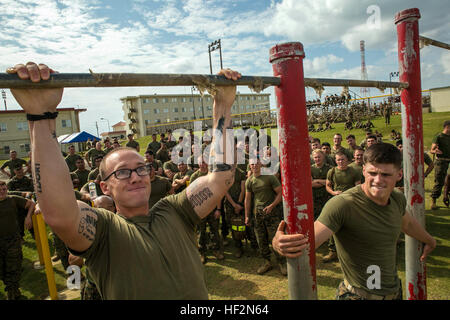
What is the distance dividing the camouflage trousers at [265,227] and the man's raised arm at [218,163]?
4.07 metres

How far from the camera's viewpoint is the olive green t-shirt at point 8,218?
5207 mm

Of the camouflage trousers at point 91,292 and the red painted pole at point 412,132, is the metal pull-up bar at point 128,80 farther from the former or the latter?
the camouflage trousers at point 91,292

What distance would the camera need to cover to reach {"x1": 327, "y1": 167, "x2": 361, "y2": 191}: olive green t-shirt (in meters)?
5.92

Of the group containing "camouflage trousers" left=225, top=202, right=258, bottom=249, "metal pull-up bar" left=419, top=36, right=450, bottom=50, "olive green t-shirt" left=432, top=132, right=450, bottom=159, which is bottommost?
"camouflage trousers" left=225, top=202, right=258, bottom=249

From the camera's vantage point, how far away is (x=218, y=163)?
2100 mm

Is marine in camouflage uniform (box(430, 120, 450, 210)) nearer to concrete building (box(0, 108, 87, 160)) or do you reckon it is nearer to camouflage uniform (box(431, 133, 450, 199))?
camouflage uniform (box(431, 133, 450, 199))

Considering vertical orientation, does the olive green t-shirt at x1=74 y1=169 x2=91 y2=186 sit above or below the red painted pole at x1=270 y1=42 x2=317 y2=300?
below

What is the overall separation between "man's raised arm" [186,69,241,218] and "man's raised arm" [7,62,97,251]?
819 mm

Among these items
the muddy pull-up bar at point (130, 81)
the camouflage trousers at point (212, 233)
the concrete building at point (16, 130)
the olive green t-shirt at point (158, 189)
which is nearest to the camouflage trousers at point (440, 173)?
the camouflage trousers at point (212, 233)

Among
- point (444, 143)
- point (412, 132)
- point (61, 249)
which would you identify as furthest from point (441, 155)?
point (61, 249)

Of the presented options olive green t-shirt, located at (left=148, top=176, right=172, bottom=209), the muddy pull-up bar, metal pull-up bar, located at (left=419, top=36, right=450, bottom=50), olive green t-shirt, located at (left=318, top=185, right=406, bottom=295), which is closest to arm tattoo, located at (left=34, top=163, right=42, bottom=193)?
the muddy pull-up bar

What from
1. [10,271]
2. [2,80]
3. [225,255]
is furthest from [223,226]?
[2,80]

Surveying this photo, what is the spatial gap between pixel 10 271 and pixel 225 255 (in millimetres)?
4324

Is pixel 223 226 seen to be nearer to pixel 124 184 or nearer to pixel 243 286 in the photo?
pixel 243 286
